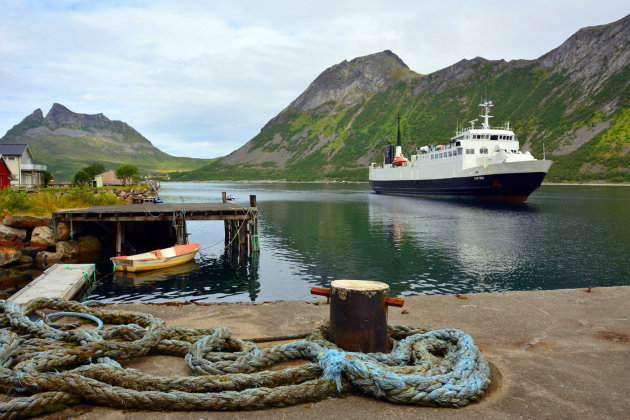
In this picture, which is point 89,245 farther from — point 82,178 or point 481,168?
point 82,178

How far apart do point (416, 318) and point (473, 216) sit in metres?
39.1

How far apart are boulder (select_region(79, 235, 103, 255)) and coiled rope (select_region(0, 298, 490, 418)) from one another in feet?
70.6

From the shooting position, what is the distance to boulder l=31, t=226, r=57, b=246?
2288cm

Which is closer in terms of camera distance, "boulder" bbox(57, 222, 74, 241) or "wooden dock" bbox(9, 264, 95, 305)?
"wooden dock" bbox(9, 264, 95, 305)

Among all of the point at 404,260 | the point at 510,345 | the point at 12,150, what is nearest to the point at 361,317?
the point at 510,345

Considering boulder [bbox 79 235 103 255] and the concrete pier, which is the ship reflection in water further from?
boulder [bbox 79 235 103 255]

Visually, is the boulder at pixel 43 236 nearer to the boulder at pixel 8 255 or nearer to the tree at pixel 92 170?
the boulder at pixel 8 255

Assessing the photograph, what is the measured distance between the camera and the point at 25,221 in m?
23.3

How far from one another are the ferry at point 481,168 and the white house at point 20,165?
65.4m

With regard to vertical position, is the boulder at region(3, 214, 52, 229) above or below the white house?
below

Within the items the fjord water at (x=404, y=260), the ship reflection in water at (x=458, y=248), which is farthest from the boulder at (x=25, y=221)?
the ship reflection in water at (x=458, y=248)

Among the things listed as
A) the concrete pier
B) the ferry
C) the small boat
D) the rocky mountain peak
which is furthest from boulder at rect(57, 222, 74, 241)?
the rocky mountain peak

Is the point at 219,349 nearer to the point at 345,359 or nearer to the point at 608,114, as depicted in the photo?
the point at 345,359

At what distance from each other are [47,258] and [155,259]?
688cm
